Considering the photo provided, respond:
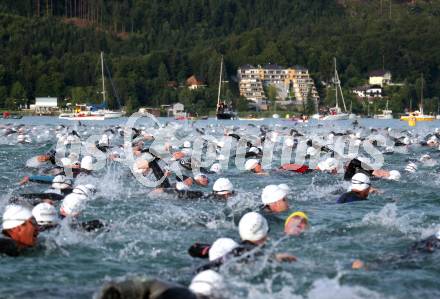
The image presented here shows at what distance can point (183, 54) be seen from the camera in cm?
15462

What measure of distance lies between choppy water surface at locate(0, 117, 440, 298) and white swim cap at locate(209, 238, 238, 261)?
20cm

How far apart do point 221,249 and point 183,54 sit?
14811 cm

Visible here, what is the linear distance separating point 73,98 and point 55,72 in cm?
1451

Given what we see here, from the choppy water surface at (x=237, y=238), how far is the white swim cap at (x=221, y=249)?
0.66ft

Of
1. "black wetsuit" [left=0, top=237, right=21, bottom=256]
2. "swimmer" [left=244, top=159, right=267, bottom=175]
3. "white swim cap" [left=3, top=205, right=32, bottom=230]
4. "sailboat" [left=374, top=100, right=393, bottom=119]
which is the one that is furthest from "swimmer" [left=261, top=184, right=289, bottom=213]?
"sailboat" [left=374, top=100, right=393, bottom=119]

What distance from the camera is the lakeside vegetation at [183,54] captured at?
409 feet

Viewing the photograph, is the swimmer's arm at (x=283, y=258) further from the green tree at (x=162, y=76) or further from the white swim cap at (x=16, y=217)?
the green tree at (x=162, y=76)

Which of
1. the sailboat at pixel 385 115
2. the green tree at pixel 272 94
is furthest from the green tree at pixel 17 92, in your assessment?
the sailboat at pixel 385 115

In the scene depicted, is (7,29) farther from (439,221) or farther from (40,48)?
(439,221)

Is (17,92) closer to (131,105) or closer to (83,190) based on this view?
(131,105)

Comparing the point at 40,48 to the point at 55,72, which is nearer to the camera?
the point at 55,72

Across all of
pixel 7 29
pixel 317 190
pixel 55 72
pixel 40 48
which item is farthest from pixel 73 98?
pixel 317 190

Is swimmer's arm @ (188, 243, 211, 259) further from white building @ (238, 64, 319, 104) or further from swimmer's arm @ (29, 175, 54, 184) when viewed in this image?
white building @ (238, 64, 319, 104)

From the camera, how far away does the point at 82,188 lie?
12664 mm
